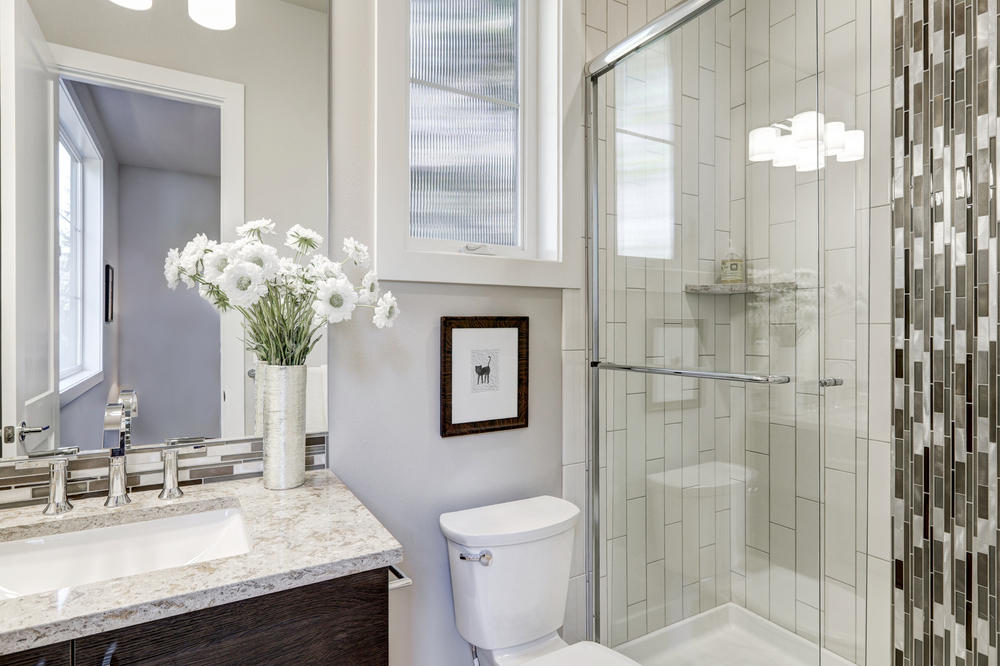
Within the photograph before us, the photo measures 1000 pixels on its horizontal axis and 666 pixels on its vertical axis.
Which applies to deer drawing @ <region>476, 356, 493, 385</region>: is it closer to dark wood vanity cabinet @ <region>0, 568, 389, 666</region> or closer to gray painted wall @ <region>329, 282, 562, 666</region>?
gray painted wall @ <region>329, 282, 562, 666</region>

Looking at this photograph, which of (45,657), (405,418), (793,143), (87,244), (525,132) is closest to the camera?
(45,657)

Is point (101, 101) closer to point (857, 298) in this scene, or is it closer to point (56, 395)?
point (56, 395)

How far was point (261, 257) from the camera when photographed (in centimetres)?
106

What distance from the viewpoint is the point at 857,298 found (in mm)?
1612

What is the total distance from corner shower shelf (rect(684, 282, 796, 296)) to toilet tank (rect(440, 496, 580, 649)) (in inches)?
26.7

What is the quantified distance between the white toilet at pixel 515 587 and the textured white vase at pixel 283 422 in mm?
430

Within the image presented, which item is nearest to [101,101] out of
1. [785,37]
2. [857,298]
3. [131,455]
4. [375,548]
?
[131,455]

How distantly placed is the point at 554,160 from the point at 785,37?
26.3 inches

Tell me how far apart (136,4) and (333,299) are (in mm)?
763

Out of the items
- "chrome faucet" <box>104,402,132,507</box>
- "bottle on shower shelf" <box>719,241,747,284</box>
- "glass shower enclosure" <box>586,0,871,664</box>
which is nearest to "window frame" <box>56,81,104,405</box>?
"chrome faucet" <box>104,402,132,507</box>

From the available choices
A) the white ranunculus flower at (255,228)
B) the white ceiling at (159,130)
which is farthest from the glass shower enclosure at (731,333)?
the white ceiling at (159,130)

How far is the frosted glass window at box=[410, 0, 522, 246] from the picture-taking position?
1.50 meters

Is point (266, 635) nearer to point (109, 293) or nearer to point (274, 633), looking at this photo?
point (274, 633)

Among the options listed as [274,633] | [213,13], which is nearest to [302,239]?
[213,13]
